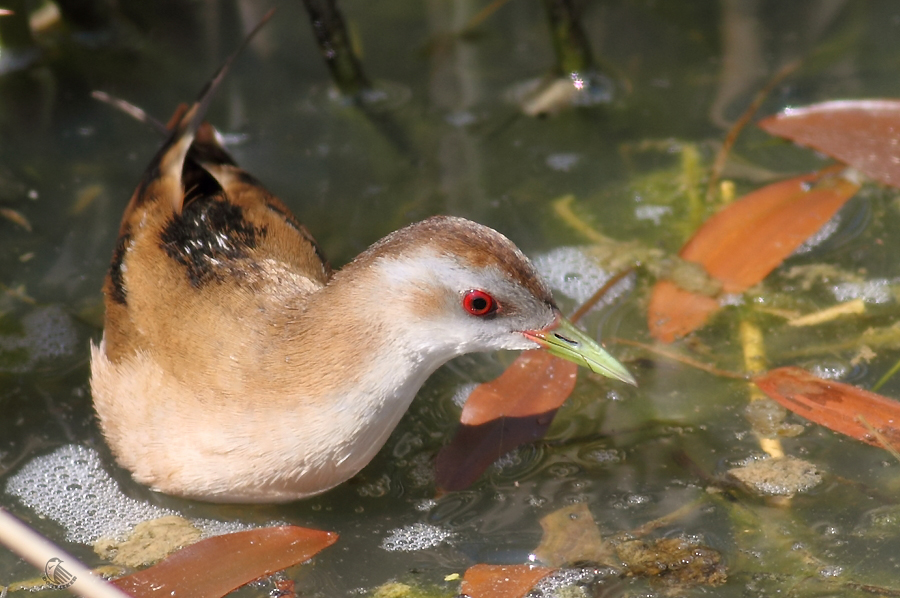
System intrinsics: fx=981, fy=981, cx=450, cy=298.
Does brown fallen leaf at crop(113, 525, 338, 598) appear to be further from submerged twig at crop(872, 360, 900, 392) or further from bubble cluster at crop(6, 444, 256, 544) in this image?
submerged twig at crop(872, 360, 900, 392)

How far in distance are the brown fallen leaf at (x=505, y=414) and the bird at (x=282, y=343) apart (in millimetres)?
351

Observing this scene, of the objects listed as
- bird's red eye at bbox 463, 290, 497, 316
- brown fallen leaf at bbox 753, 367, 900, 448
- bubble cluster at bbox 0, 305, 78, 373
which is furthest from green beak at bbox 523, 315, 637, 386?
bubble cluster at bbox 0, 305, 78, 373

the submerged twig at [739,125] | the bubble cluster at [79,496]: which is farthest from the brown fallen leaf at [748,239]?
the bubble cluster at [79,496]

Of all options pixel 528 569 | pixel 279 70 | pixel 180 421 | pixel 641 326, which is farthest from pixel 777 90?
pixel 180 421

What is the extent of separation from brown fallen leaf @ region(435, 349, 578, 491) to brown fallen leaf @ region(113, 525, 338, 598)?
0.50m

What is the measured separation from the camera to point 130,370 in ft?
10.8

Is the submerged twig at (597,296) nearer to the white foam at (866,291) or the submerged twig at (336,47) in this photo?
the white foam at (866,291)

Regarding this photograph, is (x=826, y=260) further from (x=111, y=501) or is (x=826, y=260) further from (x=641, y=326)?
(x=111, y=501)

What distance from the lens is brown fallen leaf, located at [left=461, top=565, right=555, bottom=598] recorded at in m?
2.82

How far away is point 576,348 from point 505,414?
579 mm

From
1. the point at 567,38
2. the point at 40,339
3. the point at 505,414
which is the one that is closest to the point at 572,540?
the point at 505,414

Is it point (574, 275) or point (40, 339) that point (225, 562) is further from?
point (574, 275)

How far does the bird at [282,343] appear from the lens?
287 cm

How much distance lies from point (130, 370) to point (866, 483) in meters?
2.42
